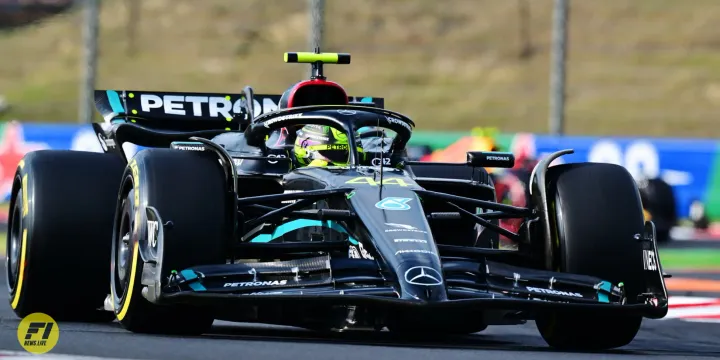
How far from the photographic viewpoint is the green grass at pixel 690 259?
17797 millimetres

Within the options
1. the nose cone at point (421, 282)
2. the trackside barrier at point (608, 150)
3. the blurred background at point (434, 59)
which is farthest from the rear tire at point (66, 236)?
the blurred background at point (434, 59)

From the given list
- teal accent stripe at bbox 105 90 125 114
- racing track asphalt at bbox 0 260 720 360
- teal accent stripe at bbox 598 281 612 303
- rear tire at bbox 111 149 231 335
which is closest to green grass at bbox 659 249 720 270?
racing track asphalt at bbox 0 260 720 360

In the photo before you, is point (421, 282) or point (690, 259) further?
point (690, 259)

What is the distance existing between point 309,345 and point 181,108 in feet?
13.9

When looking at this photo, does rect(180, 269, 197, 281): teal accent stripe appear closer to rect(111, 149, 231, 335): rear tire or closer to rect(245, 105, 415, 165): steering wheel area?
rect(111, 149, 231, 335): rear tire

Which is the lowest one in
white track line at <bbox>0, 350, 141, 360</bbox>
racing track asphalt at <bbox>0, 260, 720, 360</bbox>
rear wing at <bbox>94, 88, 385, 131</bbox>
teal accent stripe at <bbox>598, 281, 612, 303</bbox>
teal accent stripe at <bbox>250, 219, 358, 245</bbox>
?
racing track asphalt at <bbox>0, 260, 720, 360</bbox>

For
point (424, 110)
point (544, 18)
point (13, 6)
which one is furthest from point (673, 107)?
point (13, 6)

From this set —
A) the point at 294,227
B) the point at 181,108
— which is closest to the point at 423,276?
the point at 294,227

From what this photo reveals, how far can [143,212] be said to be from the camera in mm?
8141

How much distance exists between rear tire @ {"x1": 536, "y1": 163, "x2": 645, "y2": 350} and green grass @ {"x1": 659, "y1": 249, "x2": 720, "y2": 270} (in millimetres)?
8920

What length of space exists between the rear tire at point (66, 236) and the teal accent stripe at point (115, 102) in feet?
6.14

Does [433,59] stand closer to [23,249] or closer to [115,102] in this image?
[115,102]

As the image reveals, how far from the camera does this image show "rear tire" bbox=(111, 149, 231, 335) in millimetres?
7961

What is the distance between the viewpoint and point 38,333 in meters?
8.38
